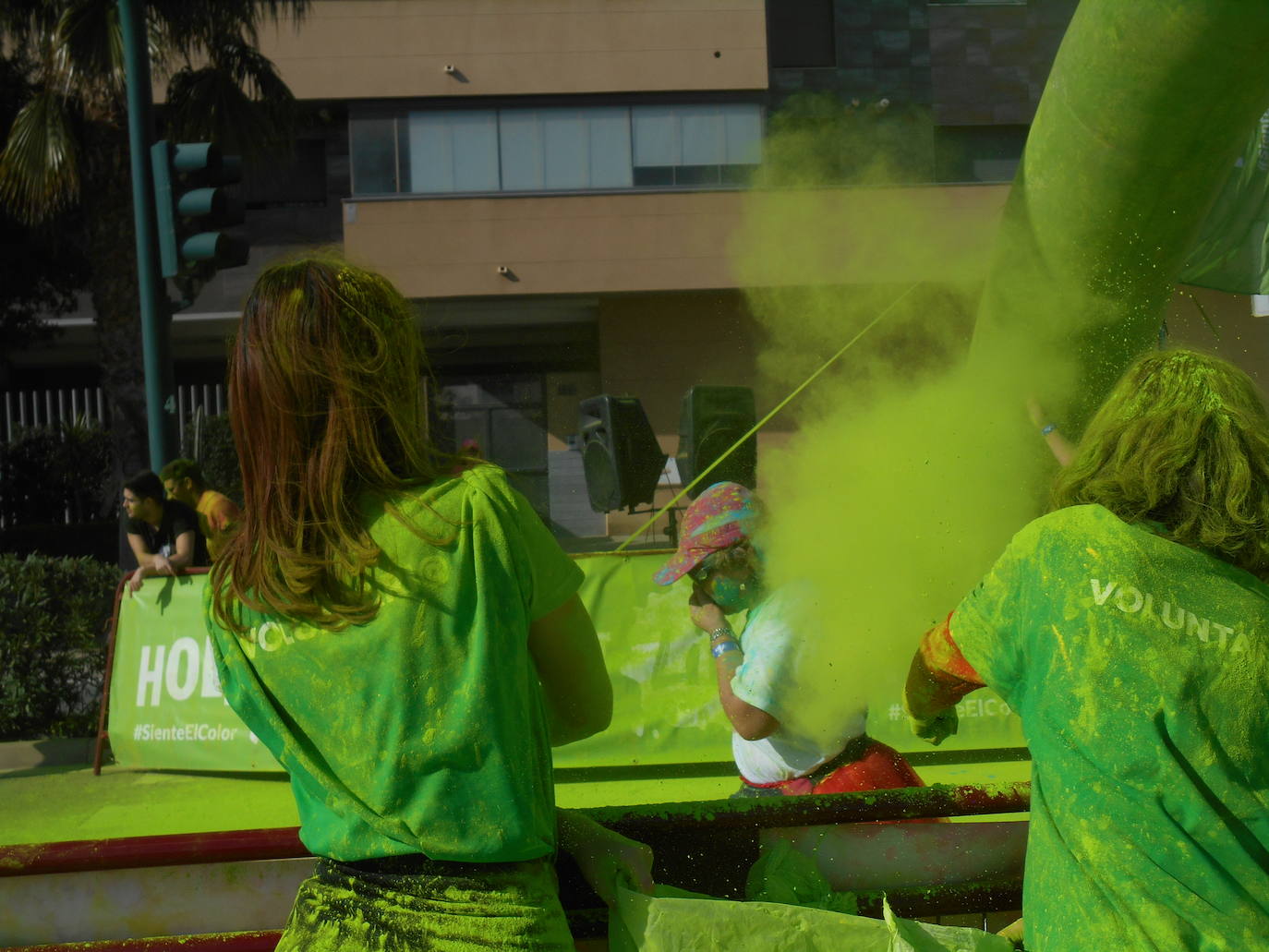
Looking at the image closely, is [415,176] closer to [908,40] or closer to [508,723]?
[908,40]

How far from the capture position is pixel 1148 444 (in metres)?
1.76

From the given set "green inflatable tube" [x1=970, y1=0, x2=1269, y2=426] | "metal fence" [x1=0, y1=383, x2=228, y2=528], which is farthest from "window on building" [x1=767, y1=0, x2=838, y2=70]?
"green inflatable tube" [x1=970, y1=0, x2=1269, y2=426]

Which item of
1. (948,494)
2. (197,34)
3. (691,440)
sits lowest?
(691,440)

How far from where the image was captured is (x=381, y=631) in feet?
5.08

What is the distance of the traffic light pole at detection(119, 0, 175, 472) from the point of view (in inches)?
287

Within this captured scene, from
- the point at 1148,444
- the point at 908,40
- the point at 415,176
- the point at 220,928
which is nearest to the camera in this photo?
the point at 1148,444

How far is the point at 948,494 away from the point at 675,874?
2.12m

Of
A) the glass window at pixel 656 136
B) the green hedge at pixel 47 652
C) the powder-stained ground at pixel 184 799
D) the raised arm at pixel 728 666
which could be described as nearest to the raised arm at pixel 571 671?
the raised arm at pixel 728 666

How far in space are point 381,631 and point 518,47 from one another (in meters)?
20.8

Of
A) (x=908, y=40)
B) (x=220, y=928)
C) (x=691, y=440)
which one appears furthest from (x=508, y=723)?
(x=908, y=40)

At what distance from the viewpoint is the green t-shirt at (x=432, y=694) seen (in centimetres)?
152

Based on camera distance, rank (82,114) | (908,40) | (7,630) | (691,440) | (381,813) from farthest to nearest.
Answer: (908,40)
(82,114)
(691,440)
(7,630)
(381,813)

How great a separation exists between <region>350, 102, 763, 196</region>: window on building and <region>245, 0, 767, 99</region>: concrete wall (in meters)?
0.43

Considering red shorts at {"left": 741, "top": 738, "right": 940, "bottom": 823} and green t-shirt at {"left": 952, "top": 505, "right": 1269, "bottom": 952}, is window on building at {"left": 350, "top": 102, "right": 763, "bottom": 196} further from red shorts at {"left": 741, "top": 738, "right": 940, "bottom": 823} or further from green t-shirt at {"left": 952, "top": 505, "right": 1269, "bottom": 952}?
green t-shirt at {"left": 952, "top": 505, "right": 1269, "bottom": 952}
